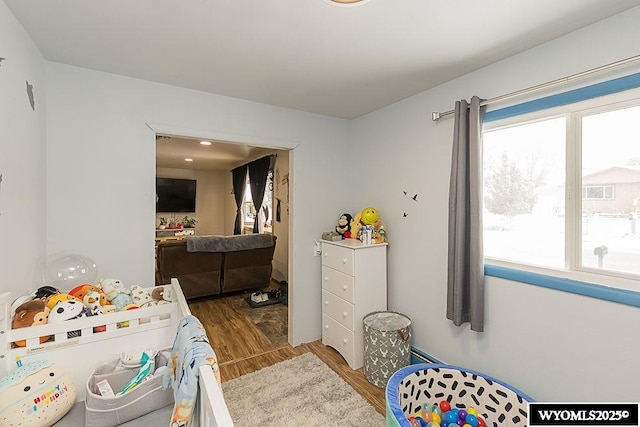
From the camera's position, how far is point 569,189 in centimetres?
159

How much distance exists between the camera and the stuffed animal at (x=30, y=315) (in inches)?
48.8

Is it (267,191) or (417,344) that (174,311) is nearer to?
(417,344)

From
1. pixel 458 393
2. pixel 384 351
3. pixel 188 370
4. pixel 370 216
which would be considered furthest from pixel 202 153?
pixel 458 393

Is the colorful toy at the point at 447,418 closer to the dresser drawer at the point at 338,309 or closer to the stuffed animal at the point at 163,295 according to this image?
the dresser drawer at the point at 338,309

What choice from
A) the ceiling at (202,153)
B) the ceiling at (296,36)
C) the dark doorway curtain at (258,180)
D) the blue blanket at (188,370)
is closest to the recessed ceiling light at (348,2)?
the ceiling at (296,36)

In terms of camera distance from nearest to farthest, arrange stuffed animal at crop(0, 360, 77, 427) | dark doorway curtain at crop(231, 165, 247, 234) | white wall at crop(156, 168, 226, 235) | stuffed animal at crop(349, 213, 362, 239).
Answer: stuffed animal at crop(0, 360, 77, 427) → stuffed animal at crop(349, 213, 362, 239) → dark doorway curtain at crop(231, 165, 247, 234) → white wall at crop(156, 168, 226, 235)

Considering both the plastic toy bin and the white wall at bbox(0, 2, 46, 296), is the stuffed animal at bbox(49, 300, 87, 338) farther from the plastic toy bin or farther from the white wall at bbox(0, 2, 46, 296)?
the plastic toy bin

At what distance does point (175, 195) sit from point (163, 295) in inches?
226

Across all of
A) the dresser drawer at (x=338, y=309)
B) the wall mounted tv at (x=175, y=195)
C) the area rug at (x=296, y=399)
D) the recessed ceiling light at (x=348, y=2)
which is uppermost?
the recessed ceiling light at (x=348, y=2)

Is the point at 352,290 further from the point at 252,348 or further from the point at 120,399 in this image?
the point at 120,399

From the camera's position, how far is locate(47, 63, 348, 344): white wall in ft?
6.11

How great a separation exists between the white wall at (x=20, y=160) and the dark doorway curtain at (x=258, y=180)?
11.5ft

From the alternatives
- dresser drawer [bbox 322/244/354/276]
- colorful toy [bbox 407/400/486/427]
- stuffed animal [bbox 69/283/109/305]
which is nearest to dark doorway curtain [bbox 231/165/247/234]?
dresser drawer [bbox 322/244/354/276]

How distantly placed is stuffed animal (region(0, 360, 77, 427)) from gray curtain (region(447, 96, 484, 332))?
2.10 metres
